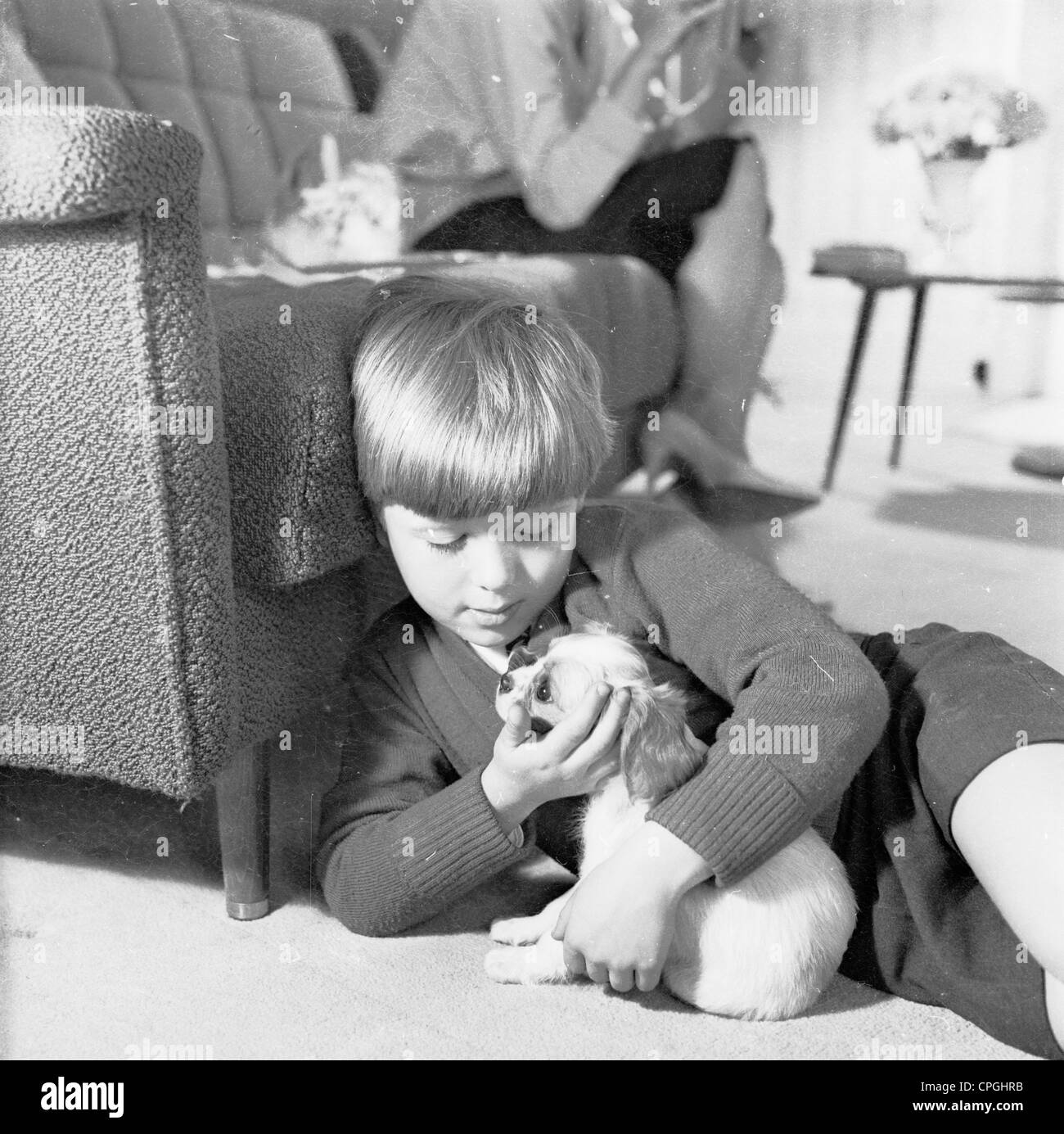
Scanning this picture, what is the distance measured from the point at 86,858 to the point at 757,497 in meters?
0.76

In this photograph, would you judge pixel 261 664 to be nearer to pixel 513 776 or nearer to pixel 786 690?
pixel 513 776

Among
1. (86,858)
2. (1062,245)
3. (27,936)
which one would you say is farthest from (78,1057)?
(1062,245)

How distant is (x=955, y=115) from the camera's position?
1.13 metres

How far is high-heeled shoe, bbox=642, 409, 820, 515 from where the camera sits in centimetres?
115

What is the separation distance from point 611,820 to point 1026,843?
30cm

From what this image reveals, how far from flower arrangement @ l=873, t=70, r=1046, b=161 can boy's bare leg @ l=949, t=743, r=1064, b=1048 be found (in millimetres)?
633

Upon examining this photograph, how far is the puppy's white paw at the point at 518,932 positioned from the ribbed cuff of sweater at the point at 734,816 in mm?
187

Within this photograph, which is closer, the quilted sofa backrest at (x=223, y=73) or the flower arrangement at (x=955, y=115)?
the quilted sofa backrest at (x=223, y=73)

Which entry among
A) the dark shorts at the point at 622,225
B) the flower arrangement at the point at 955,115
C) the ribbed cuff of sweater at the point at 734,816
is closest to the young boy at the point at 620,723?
the ribbed cuff of sweater at the point at 734,816

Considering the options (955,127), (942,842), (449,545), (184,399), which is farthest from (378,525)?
(955,127)

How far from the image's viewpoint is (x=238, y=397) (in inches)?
34.8

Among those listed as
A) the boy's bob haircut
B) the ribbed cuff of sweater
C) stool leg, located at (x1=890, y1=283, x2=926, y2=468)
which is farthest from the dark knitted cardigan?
stool leg, located at (x1=890, y1=283, x2=926, y2=468)

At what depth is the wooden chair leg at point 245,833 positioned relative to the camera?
99 cm

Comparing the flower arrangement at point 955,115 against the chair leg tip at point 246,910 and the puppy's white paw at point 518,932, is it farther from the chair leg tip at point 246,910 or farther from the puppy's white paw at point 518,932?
the chair leg tip at point 246,910
